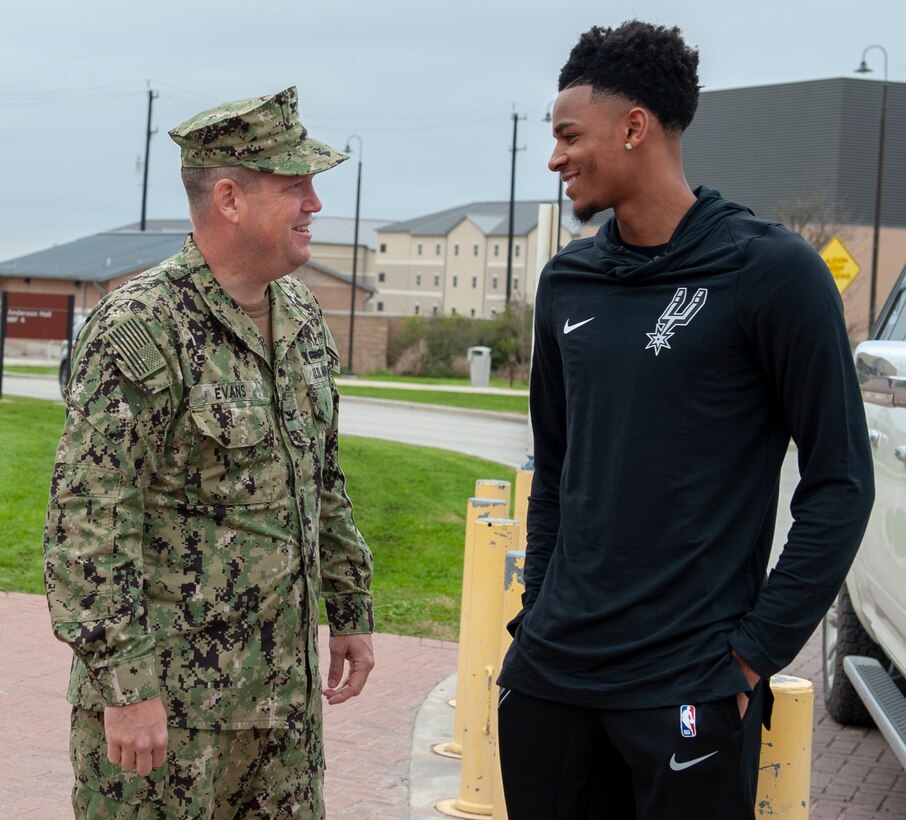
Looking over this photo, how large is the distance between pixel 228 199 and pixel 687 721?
1479 mm

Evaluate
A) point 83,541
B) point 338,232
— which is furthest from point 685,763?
point 338,232

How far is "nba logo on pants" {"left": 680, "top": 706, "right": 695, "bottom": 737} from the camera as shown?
8.04ft

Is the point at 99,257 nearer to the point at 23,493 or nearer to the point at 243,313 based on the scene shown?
the point at 23,493

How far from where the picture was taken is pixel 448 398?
31531 millimetres

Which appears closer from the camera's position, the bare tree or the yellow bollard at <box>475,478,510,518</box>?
the yellow bollard at <box>475,478,510,518</box>

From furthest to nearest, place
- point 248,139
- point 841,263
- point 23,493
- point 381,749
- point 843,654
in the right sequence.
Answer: point 841,263 < point 23,493 < point 843,654 < point 381,749 < point 248,139

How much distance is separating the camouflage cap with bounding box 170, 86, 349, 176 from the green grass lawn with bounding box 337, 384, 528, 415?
81.2 feet

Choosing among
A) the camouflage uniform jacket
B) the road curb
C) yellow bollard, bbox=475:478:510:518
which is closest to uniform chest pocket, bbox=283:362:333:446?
the camouflage uniform jacket

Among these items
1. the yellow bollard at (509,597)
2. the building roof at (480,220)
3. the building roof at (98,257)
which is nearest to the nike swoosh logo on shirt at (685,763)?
the yellow bollard at (509,597)

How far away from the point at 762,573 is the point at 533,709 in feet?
1.78

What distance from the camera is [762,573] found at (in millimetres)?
2582

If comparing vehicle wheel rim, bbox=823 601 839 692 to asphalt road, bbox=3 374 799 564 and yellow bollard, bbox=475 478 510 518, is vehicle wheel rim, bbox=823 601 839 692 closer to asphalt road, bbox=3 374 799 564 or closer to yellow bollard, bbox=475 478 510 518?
yellow bollard, bbox=475 478 510 518

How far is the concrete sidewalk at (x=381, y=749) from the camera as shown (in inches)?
202

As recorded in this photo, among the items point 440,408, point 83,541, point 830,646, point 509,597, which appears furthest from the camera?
point 440,408
